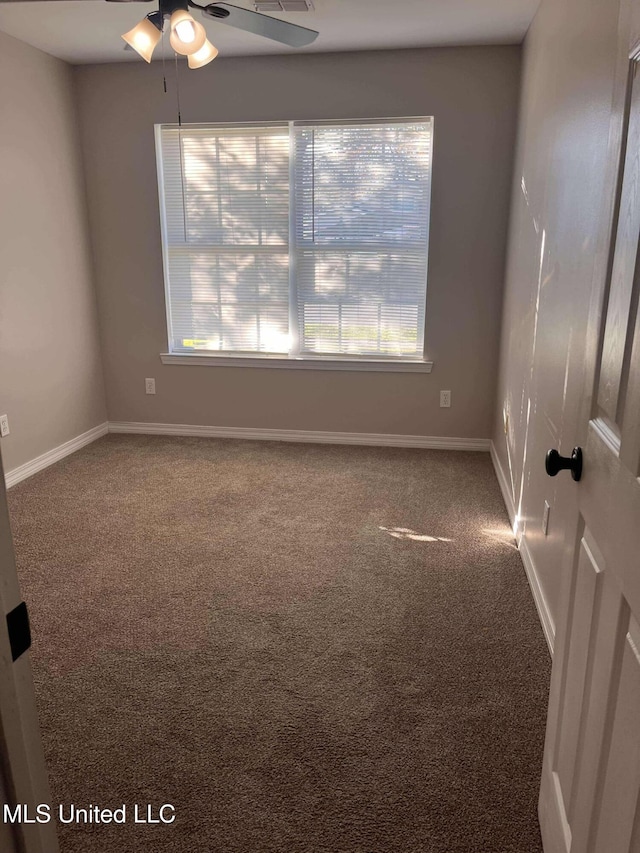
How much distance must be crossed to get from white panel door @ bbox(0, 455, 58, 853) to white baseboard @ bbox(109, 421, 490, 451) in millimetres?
3870

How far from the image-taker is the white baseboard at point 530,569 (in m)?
2.27

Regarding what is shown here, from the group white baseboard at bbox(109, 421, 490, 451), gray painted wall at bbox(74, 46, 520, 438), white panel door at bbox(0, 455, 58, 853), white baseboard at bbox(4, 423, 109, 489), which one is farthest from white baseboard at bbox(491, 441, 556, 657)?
white baseboard at bbox(4, 423, 109, 489)

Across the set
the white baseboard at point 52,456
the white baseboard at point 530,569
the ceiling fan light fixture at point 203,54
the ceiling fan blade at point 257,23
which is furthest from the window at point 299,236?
the ceiling fan light fixture at point 203,54

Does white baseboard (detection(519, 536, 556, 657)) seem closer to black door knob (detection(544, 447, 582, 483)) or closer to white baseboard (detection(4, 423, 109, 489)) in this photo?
black door knob (detection(544, 447, 582, 483))

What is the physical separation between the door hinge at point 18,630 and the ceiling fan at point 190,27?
7.50 feet

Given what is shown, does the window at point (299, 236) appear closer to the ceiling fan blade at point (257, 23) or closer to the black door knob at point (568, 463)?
the ceiling fan blade at point (257, 23)

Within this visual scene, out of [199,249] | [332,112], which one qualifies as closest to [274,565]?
[199,249]

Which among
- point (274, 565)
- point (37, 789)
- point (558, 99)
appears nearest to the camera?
point (37, 789)

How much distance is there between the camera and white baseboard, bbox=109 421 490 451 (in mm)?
4484

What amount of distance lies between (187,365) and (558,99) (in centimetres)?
306

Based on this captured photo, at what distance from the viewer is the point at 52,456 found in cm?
422

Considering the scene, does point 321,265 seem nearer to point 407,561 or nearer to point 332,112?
point 332,112

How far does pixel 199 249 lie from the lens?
14.6 ft

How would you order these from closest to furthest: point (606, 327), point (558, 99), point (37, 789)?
point (37, 789) < point (606, 327) < point (558, 99)
